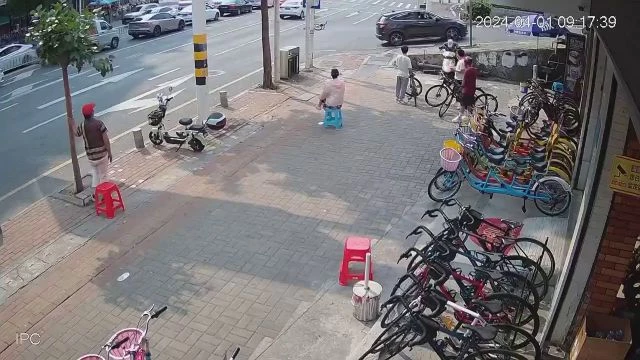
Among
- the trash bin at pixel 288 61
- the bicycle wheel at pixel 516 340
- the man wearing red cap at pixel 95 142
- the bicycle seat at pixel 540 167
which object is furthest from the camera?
the trash bin at pixel 288 61

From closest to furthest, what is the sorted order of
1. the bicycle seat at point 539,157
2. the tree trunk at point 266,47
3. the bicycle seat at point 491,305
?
the bicycle seat at point 491,305 < the bicycle seat at point 539,157 < the tree trunk at point 266,47

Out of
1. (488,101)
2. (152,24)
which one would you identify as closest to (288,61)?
(488,101)

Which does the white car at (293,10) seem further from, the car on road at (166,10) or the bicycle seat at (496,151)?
the bicycle seat at (496,151)

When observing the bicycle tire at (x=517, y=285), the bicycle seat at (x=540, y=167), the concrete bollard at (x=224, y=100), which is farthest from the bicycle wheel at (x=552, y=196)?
the concrete bollard at (x=224, y=100)

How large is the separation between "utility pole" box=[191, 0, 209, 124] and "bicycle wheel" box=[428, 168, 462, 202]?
598 cm

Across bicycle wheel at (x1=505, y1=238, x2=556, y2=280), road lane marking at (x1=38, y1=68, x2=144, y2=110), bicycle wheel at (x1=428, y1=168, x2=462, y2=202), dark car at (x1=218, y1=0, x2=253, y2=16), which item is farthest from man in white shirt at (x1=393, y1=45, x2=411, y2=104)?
dark car at (x1=218, y1=0, x2=253, y2=16)

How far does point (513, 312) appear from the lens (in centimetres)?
594

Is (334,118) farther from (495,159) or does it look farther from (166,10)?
(166,10)

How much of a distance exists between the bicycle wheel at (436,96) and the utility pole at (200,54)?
5.78m

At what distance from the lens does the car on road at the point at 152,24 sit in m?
27.4

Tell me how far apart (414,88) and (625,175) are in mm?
10908

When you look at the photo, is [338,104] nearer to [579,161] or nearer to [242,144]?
[242,144]

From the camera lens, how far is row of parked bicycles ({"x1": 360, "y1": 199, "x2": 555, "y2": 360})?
17.2 ft

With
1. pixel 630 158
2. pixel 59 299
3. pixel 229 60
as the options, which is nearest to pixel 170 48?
pixel 229 60
